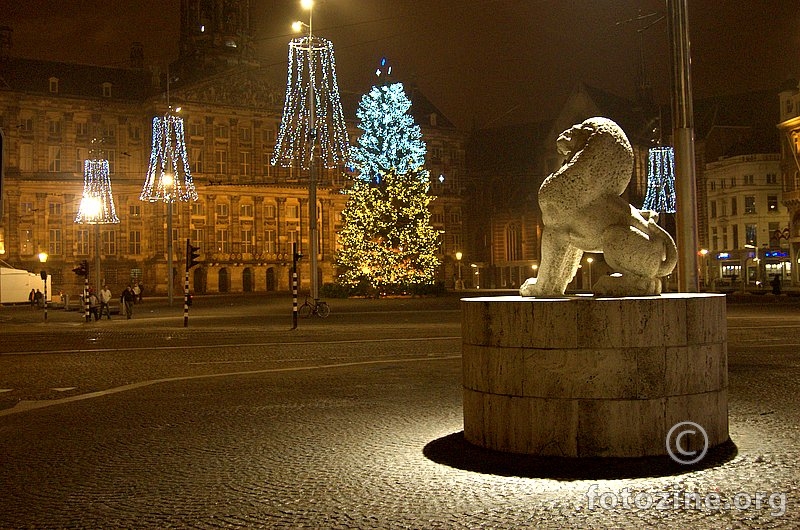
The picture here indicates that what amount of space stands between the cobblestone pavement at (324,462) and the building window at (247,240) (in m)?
64.9

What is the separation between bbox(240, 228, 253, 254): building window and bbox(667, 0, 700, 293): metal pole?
68839 mm

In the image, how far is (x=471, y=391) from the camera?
22.6 feet

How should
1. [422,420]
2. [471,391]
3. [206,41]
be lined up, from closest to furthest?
[471,391] < [422,420] < [206,41]

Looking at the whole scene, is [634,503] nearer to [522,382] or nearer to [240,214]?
[522,382]

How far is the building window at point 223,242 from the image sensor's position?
76.5 m

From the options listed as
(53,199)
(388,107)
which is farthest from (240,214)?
(388,107)

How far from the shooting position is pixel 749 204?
6944cm

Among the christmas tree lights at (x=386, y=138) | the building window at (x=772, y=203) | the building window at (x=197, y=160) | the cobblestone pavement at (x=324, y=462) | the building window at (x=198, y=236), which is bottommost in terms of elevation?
the cobblestone pavement at (x=324, y=462)

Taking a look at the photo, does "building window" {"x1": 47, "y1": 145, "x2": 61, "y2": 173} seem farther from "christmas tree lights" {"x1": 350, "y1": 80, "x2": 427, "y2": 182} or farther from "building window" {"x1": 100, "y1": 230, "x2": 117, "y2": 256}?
"christmas tree lights" {"x1": 350, "y1": 80, "x2": 427, "y2": 182}

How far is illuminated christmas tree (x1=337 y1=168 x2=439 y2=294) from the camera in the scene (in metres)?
48.5

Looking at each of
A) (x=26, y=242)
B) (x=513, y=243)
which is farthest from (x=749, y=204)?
(x=26, y=242)

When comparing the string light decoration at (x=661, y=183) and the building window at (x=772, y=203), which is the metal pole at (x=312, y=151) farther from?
the building window at (x=772, y=203)

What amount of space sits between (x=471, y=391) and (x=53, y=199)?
7267cm

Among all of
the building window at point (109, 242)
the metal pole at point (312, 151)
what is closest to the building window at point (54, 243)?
the building window at point (109, 242)
